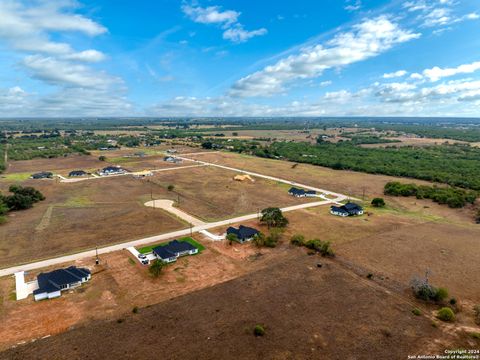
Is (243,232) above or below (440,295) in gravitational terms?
above

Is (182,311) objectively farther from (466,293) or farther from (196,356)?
(466,293)

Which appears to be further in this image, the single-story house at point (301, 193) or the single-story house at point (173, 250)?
the single-story house at point (301, 193)

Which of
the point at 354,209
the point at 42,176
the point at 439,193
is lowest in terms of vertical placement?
the point at 354,209

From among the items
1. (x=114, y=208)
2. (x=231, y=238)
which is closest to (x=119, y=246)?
(x=231, y=238)

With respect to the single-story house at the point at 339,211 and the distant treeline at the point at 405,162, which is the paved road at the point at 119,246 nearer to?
Result: the single-story house at the point at 339,211

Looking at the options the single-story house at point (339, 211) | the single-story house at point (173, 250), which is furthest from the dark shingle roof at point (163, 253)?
the single-story house at point (339, 211)

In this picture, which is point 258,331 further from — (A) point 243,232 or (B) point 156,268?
(A) point 243,232

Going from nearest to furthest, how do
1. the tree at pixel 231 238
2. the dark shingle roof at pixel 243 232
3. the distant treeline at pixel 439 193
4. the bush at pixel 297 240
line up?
the bush at pixel 297 240 → the tree at pixel 231 238 → the dark shingle roof at pixel 243 232 → the distant treeline at pixel 439 193

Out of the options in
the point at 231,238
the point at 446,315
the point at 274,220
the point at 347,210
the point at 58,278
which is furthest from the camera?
the point at 347,210
